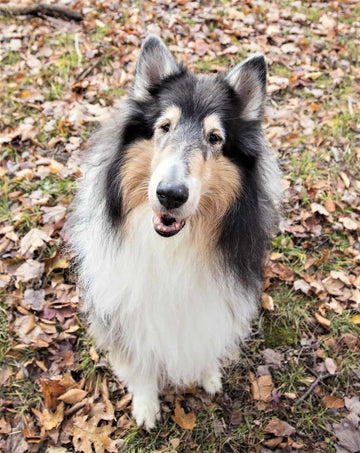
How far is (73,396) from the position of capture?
8.91ft

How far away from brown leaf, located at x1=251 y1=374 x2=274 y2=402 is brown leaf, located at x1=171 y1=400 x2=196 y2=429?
0.45 meters

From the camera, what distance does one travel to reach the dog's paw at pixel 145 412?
265cm

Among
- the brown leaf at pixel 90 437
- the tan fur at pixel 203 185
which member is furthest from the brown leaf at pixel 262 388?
the tan fur at pixel 203 185

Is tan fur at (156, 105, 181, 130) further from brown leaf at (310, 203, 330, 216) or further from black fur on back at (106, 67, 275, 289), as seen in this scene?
brown leaf at (310, 203, 330, 216)

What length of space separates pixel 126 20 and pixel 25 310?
4.07 m

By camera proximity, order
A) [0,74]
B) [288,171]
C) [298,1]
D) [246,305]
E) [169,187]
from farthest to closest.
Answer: [298,1] → [0,74] → [288,171] → [246,305] → [169,187]

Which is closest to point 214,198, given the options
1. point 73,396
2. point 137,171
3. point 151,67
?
point 137,171

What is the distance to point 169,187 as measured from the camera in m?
1.69

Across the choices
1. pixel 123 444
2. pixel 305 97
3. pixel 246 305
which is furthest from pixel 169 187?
pixel 305 97

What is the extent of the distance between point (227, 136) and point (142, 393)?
1.73 metres

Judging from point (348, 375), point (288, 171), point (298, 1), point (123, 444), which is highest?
point (298, 1)

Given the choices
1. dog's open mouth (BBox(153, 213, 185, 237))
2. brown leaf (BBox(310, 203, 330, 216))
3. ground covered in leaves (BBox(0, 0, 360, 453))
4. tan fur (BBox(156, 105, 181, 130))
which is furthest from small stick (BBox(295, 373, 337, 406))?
tan fur (BBox(156, 105, 181, 130))

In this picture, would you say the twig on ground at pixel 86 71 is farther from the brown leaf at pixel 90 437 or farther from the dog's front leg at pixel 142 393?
the brown leaf at pixel 90 437

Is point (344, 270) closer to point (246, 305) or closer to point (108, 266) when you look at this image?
point (246, 305)
